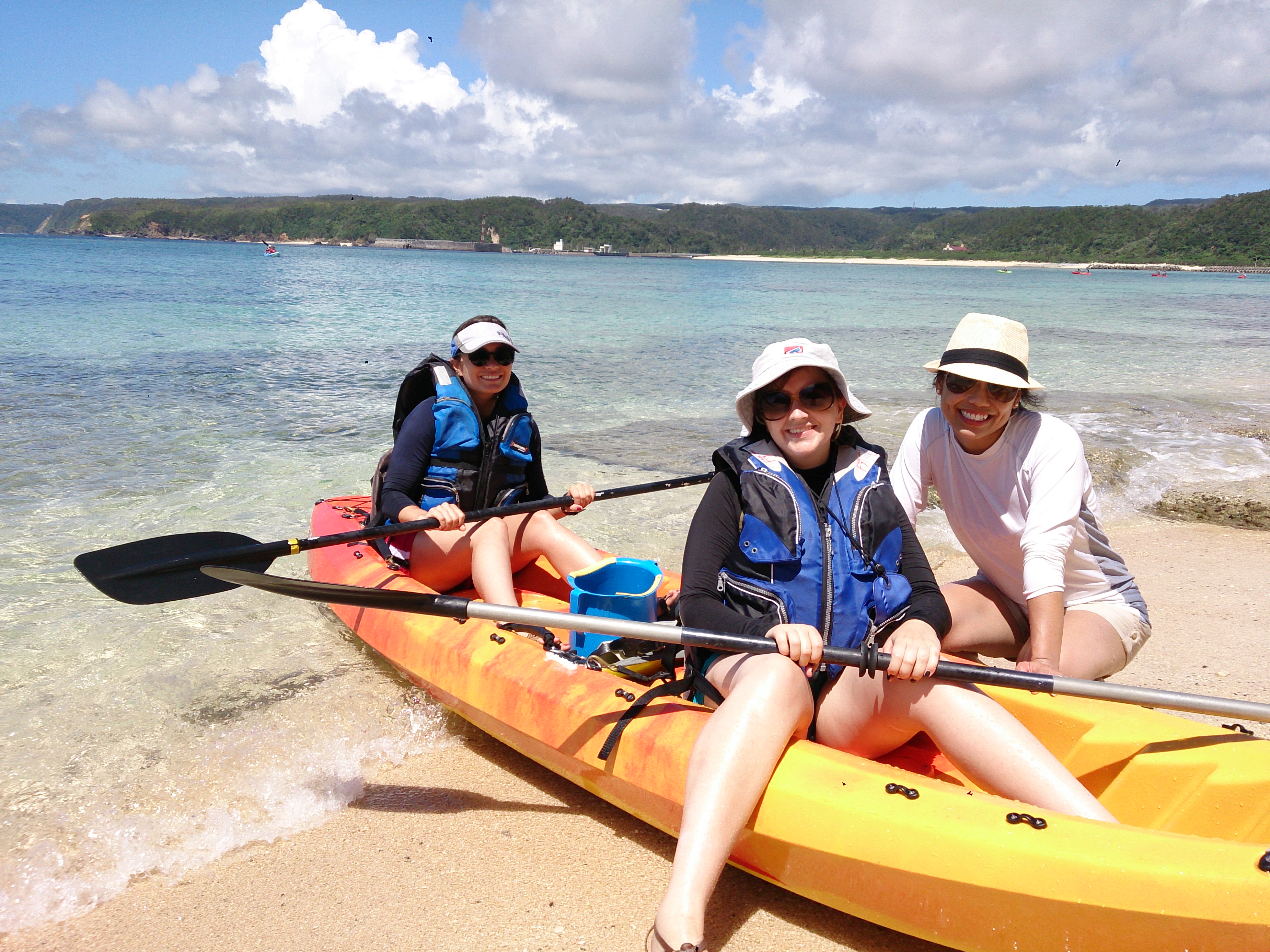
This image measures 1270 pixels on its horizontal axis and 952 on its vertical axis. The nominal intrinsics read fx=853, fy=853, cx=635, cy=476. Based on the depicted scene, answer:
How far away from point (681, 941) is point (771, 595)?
2.98 ft

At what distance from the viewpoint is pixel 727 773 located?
213 cm

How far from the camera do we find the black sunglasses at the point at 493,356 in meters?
3.83

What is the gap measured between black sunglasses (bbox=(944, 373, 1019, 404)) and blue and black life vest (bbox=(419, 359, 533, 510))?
1.97 m

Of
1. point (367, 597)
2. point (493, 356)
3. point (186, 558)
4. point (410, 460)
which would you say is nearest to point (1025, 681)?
point (367, 597)

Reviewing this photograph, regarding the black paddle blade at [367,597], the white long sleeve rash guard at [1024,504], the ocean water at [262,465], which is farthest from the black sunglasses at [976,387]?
the ocean water at [262,465]

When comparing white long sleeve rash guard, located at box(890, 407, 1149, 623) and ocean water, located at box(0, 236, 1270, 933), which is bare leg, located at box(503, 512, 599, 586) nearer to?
ocean water, located at box(0, 236, 1270, 933)

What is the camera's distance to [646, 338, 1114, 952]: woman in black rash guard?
2162 millimetres

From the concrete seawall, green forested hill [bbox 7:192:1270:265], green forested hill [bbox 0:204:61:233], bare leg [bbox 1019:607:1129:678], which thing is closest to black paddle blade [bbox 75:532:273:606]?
bare leg [bbox 1019:607:1129:678]

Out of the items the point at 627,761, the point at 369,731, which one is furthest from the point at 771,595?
the point at 369,731

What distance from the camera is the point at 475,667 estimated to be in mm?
3227

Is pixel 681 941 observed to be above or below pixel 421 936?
above

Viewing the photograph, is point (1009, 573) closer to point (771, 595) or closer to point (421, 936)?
point (771, 595)

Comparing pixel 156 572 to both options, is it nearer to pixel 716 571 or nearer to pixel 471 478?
pixel 471 478

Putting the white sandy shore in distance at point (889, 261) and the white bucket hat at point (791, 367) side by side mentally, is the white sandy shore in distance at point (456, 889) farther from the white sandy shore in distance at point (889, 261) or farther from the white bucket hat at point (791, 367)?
the white sandy shore in distance at point (889, 261)
